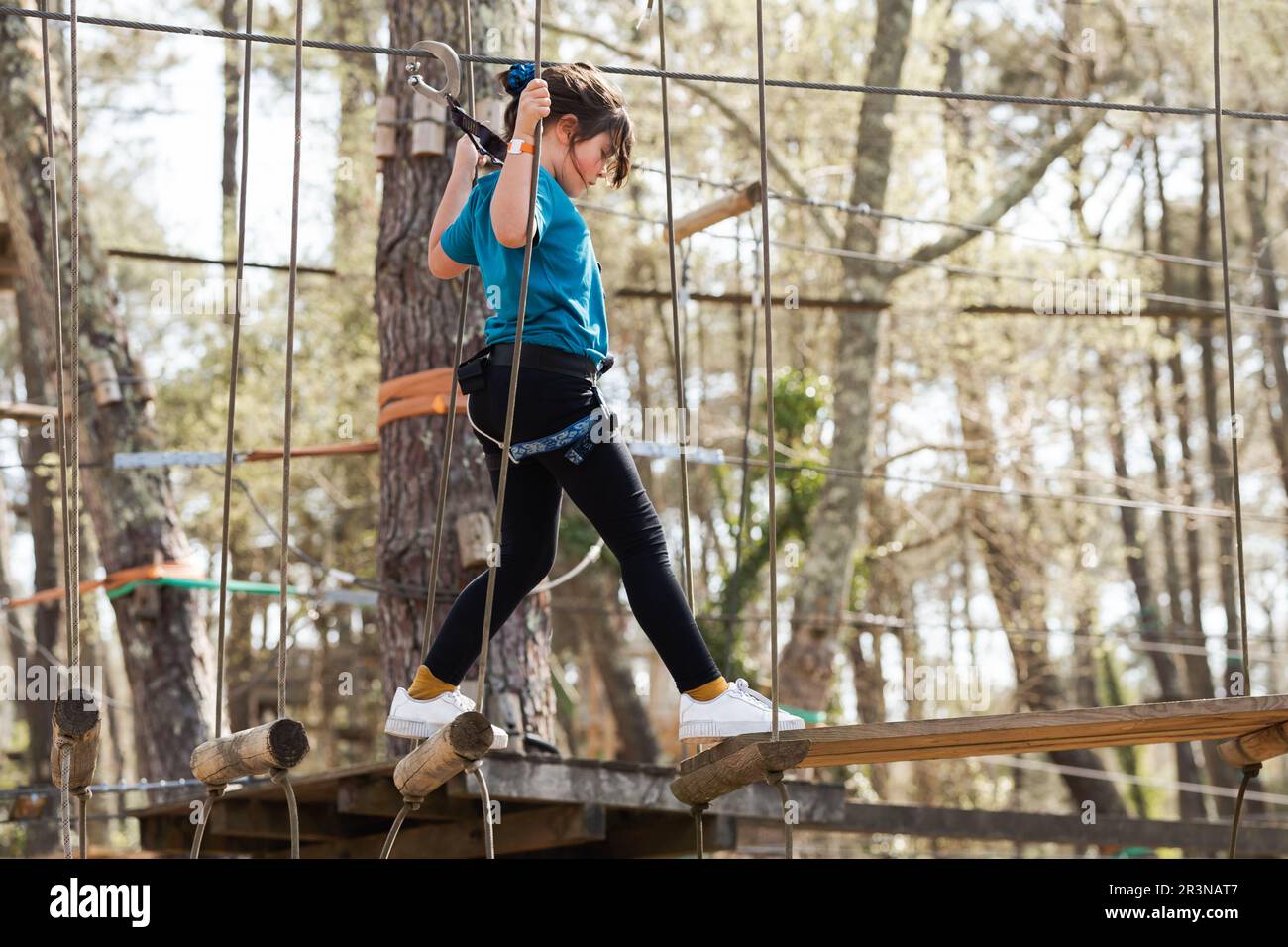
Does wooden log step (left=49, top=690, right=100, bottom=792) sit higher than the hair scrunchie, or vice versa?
the hair scrunchie

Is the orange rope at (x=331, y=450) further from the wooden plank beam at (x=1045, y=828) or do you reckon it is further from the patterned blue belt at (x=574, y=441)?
the patterned blue belt at (x=574, y=441)

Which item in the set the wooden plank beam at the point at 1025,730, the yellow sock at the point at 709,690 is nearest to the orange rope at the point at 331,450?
the yellow sock at the point at 709,690

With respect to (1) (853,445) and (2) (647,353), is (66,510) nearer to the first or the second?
(1) (853,445)

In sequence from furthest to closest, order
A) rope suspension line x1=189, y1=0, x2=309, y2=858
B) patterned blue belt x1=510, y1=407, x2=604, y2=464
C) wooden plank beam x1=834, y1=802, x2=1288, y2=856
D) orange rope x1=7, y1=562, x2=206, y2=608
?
orange rope x1=7, y1=562, x2=206, y2=608, wooden plank beam x1=834, y1=802, x2=1288, y2=856, patterned blue belt x1=510, y1=407, x2=604, y2=464, rope suspension line x1=189, y1=0, x2=309, y2=858

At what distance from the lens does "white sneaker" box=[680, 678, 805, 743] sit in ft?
9.77

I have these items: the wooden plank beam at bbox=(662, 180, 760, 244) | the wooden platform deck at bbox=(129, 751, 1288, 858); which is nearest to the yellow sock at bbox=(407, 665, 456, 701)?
the wooden platform deck at bbox=(129, 751, 1288, 858)

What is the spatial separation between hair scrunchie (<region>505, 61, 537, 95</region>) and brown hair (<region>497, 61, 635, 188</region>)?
0.04 feet

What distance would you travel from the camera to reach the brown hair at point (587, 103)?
304 centimetres

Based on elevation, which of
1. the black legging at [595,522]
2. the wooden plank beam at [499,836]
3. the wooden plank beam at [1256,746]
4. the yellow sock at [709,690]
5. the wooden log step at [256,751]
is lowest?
the wooden plank beam at [499,836]

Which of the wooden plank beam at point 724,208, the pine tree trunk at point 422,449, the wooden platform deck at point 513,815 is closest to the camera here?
the wooden platform deck at point 513,815

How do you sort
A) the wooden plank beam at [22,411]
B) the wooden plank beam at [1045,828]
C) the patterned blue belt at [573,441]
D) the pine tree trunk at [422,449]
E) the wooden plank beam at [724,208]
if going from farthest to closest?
the wooden plank beam at [22,411], the wooden plank beam at [1045,828], the wooden plank beam at [724,208], the pine tree trunk at [422,449], the patterned blue belt at [573,441]

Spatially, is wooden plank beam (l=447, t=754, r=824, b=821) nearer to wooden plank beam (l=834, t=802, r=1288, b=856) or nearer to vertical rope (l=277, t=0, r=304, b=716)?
wooden plank beam (l=834, t=802, r=1288, b=856)

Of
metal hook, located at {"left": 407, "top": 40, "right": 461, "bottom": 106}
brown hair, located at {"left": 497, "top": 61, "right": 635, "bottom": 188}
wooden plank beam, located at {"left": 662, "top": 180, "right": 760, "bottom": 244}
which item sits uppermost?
wooden plank beam, located at {"left": 662, "top": 180, "right": 760, "bottom": 244}

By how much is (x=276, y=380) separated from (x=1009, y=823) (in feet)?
29.6
